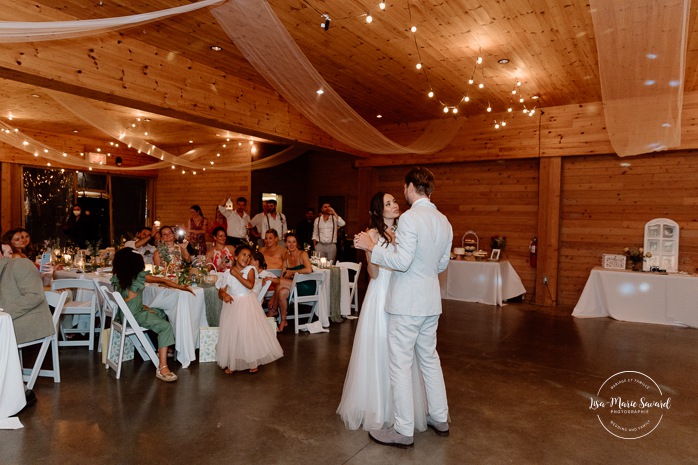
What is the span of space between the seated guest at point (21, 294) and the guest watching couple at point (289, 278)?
2.65 metres

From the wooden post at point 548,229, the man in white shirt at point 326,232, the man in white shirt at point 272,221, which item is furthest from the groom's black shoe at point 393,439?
the man in white shirt at point 272,221

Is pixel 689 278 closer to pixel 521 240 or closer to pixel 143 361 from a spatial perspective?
pixel 521 240

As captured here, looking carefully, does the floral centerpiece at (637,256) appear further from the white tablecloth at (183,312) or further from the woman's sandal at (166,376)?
the woman's sandal at (166,376)

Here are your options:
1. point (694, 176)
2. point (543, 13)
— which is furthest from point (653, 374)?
point (694, 176)

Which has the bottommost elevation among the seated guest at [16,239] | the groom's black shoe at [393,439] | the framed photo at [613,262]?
the groom's black shoe at [393,439]

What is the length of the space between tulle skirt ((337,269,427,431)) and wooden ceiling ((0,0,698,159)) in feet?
8.88

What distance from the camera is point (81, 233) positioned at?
31.3 feet

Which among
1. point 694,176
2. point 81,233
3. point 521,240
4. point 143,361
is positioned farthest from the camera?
point 81,233

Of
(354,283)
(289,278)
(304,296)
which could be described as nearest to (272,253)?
(289,278)

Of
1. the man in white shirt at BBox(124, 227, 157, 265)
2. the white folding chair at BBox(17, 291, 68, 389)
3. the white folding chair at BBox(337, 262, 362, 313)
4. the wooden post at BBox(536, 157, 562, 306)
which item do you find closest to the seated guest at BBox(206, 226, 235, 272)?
the man in white shirt at BBox(124, 227, 157, 265)

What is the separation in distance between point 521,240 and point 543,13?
490 centimetres

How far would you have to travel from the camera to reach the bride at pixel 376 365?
2971mm

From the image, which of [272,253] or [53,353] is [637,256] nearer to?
Answer: [272,253]

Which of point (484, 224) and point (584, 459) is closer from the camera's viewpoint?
point (584, 459)
